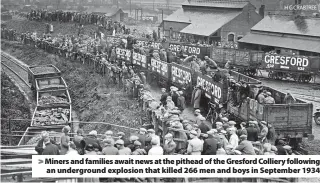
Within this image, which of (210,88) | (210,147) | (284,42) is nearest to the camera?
(210,147)

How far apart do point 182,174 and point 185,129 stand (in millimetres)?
4100

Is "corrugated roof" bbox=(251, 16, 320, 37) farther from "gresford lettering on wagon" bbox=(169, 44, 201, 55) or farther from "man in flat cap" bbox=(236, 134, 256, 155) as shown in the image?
"man in flat cap" bbox=(236, 134, 256, 155)

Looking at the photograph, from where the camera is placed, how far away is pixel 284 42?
38.2 metres

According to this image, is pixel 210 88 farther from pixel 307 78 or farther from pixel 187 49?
pixel 187 49

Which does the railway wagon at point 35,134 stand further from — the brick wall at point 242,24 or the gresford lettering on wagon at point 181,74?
the brick wall at point 242,24

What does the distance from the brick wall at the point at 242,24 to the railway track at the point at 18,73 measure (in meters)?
21.1

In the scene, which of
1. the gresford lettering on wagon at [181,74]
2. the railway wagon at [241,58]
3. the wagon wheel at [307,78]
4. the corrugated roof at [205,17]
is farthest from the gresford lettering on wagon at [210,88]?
the corrugated roof at [205,17]

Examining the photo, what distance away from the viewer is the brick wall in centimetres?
4778

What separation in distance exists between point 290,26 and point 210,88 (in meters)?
20.2

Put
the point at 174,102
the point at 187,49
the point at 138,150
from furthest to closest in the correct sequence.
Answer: the point at 187,49
the point at 174,102
the point at 138,150

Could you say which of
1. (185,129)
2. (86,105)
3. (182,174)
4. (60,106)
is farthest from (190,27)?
(182,174)

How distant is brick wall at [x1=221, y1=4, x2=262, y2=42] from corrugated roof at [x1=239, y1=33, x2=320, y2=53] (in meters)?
4.68

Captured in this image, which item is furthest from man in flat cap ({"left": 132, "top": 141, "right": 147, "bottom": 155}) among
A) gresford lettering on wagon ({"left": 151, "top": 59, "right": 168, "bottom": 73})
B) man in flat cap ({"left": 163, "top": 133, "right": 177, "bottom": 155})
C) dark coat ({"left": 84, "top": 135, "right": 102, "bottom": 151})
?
gresford lettering on wagon ({"left": 151, "top": 59, "right": 168, "bottom": 73})

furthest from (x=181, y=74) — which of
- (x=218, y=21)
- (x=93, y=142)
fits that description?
(x=218, y=21)
